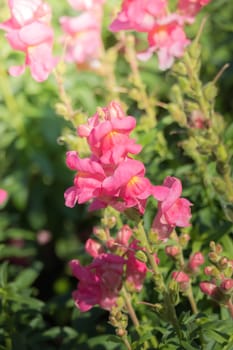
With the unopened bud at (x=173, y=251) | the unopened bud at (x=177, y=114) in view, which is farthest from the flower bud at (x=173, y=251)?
the unopened bud at (x=177, y=114)

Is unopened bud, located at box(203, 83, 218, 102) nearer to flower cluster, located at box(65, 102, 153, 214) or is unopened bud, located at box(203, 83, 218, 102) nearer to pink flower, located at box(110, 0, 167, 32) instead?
pink flower, located at box(110, 0, 167, 32)

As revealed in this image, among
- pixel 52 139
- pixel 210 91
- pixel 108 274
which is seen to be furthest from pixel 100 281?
pixel 52 139

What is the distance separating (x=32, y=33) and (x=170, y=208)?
691mm

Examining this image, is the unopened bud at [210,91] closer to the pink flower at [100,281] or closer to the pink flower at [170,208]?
the pink flower at [170,208]

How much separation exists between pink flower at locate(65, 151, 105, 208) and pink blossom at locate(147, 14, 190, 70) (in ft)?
2.04

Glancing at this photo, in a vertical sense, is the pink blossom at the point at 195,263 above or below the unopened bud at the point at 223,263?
below

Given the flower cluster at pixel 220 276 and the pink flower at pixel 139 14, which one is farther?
the pink flower at pixel 139 14

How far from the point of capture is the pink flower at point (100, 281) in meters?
1.90

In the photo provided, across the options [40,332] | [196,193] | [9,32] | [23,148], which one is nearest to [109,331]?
[40,332]

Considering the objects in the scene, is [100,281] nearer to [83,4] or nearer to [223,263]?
[223,263]

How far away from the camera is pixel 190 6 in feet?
7.41

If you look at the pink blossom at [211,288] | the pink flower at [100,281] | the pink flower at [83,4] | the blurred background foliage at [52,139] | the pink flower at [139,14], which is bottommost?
the blurred background foliage at [52,139]

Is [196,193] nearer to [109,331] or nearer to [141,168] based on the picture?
[109,331]

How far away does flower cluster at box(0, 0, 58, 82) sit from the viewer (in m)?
2.11
